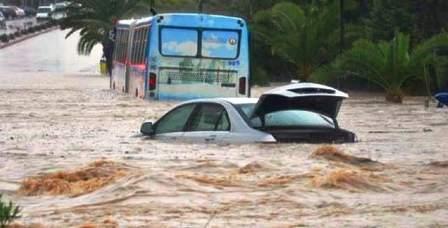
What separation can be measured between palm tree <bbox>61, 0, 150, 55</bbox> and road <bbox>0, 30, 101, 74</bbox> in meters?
2.17

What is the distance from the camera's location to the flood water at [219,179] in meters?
11.3

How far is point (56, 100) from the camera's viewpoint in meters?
36.1

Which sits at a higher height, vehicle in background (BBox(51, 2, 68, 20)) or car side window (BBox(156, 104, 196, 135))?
car side window (BBox(156, 104, 196, 135))

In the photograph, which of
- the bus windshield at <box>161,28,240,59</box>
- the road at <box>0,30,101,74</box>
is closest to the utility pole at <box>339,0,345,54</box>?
the bus windshield at <box>161,28,240,59</box>

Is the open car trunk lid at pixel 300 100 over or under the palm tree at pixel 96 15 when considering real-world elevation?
over

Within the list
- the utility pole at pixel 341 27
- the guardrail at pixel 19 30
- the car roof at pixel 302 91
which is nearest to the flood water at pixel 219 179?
the car roof at pixel 302 91

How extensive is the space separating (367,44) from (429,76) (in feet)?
8.49

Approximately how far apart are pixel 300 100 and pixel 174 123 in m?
2.56

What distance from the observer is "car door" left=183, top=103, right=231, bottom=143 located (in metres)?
17.5

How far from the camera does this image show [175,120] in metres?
19.0

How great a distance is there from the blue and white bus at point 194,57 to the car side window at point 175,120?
41.2 feet

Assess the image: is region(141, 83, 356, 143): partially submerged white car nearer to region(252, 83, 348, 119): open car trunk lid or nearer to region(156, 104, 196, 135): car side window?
region(252, 83, 348, 119): open car trunk lid

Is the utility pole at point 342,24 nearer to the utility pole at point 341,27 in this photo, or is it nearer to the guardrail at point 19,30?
the utility pole at point 341,27

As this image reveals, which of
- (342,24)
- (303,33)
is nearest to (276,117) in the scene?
(303,33)
